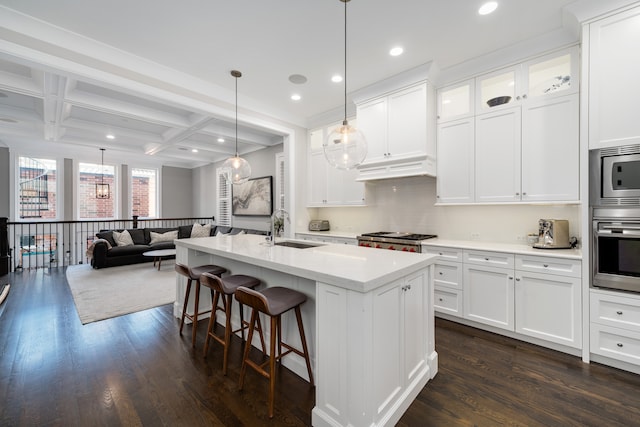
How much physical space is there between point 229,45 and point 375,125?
2.07 m

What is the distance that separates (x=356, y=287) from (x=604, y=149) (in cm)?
252

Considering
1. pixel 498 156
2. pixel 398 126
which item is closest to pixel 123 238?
pixel 398 126

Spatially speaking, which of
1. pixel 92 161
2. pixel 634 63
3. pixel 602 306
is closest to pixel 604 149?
pixel 634 63

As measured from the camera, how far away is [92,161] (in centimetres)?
743

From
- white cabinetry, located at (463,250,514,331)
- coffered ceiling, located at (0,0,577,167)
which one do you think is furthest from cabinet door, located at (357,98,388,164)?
white cabinetry, located at (463,250,514,331)

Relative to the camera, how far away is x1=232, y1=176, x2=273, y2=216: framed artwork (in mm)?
6562

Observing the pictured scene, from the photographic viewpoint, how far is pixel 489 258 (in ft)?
9.37

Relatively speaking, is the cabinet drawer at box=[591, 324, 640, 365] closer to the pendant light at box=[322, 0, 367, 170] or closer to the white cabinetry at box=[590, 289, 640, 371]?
the white cabinetry at box=[590, 289, 640, 371]

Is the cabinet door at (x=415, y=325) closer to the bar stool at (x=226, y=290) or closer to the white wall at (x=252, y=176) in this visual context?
the bar stool at (x=226, y=290)

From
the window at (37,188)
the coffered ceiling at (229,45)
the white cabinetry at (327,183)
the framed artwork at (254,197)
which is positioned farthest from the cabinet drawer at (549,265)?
the window at (37,188)

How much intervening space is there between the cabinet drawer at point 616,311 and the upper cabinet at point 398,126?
1.96 metres

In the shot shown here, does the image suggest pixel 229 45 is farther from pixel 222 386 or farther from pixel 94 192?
pixel 94 192

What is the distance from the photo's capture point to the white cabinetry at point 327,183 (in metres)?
4.54

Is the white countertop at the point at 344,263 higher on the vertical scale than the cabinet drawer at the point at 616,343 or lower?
higher
